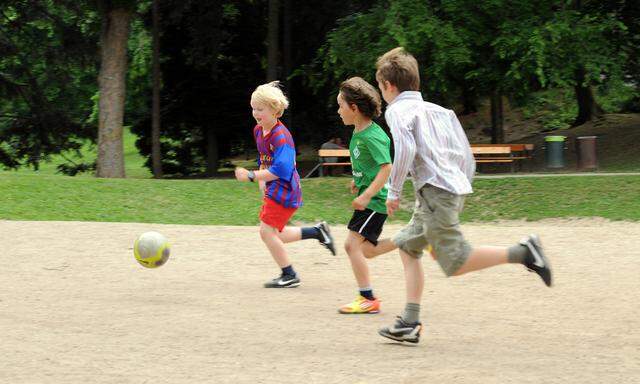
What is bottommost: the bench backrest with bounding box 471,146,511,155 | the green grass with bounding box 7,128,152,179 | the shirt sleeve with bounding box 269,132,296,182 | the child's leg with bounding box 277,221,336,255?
the green grass with bounding box 7,128,152,179

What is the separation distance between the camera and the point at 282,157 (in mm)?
8188

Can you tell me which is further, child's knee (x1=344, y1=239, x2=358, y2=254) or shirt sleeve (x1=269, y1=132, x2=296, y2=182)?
shirt sleeve (x1=269, y1=132, x2=296, y2=182)

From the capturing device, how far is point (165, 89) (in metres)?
30.9

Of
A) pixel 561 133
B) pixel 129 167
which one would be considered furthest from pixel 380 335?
pixel 129 167

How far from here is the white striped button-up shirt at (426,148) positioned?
242 inches

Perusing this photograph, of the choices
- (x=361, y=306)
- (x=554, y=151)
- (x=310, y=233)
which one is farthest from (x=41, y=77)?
(x=361, y=306)

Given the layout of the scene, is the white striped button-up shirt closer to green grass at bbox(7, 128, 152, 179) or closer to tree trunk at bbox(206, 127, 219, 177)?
tree trunk at bbox(206, 127, 219, 177)

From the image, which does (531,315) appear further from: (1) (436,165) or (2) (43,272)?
(2) (43,272)

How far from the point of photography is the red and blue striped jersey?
820cm

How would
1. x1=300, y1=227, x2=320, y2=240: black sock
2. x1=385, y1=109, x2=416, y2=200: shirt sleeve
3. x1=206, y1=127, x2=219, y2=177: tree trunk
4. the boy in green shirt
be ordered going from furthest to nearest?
x1=206, y1=127, x2=219, y2=177: tree trunk
x1=300, y1=227, x2=320, y2=240: black sock
the boy in green shirt
x1=385, y1=109, x2=416, y2=200: shirt sleeve

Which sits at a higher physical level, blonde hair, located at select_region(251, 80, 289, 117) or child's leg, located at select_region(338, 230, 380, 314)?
blonde hair, located at select_region(251, 80, 289, 117)

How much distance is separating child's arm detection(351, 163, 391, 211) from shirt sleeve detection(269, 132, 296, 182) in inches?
50.5

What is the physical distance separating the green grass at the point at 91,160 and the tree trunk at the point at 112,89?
9.47 meters

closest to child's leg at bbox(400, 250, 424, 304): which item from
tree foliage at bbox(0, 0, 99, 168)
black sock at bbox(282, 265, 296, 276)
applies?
black sock at bbox(282, 265, 296, 276)
